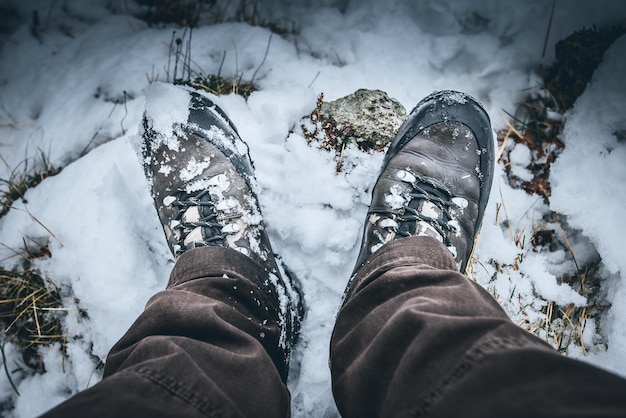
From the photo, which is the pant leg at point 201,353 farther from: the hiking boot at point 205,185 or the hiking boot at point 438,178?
the hiking boot at point 438,178

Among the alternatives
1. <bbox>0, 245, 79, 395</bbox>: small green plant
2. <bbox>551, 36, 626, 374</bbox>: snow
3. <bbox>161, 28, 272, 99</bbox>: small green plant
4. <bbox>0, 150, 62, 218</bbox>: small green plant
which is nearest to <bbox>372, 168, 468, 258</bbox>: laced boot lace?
<bbox>551, 36, 626, 374</bbox>: snow

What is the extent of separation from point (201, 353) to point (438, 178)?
3.42 ft

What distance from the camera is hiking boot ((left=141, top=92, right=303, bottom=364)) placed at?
1.35 m

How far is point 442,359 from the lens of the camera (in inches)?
27.6

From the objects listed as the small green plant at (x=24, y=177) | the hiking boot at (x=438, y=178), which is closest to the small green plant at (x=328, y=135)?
the hiking boot at (x=438, y=178)

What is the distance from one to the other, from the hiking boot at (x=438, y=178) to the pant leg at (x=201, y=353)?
0.44 m

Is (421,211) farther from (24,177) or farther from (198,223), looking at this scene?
(24,177)

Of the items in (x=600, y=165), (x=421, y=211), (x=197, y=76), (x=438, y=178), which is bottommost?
(x=421, y=211)

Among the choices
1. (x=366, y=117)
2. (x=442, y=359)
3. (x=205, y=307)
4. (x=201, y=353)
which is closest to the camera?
(x=442, y=359)

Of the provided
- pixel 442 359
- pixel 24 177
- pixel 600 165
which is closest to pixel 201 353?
pixel 442 359

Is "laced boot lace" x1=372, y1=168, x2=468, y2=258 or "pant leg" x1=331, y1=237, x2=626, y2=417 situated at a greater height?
"laced boot lace" x1=372, y1=168, x2=468, y2=258

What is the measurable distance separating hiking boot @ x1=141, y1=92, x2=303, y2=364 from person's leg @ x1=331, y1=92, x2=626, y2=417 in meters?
0.42

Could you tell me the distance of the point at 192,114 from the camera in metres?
1.49

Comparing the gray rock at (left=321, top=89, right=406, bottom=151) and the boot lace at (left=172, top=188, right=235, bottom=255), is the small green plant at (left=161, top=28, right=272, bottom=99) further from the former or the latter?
the boot lace at (left=172, top=188, right=235, bottom=255)
